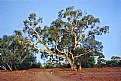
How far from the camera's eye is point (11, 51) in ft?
219

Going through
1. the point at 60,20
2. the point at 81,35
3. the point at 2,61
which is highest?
the point at 60,20

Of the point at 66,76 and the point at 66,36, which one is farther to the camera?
the point at 66,36

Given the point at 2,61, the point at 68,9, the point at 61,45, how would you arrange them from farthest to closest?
the point at 2,61 → the point at 61,45 → the point at 68,9

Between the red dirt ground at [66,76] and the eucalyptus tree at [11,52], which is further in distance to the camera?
the eucalyptus tree at [11,52]

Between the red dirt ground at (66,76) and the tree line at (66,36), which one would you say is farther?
the tree line at (66,36)

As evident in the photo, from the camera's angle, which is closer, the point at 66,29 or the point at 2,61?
the point at 66,29

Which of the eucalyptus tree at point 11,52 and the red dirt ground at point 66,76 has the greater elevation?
the eucalyptus tree at point 11,52

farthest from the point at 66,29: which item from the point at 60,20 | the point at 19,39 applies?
the point at 19,39

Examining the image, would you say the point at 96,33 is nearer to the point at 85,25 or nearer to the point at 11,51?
the point at 85,25

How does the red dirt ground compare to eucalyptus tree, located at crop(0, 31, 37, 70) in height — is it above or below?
below

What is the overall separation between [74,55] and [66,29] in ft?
26.0

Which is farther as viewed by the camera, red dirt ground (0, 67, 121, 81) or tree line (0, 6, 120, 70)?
tree line (0, 6, 120, 70)

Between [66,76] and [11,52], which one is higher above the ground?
[11,52]

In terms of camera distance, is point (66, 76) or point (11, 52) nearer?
point (66, 76)
